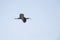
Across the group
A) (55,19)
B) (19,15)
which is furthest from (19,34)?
(55,19)

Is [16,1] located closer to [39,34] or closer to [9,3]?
[9,3]

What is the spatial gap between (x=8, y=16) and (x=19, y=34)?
32cm

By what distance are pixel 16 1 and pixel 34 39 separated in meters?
0.65

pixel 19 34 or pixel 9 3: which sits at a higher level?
pixel 9 3

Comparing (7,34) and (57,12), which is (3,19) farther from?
(57,12)

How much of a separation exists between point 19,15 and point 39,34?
1.40 ft

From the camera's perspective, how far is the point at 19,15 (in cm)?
179

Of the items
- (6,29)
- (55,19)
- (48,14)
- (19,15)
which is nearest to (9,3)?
(19,15)

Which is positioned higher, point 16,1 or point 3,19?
point 16,1

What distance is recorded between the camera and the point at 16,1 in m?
1.82

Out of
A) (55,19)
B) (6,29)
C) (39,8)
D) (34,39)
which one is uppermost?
(39,8)

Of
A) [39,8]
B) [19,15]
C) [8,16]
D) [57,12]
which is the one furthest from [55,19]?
[8,16]

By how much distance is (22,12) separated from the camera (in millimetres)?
1806

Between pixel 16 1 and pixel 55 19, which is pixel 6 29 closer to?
pixel 16 1
